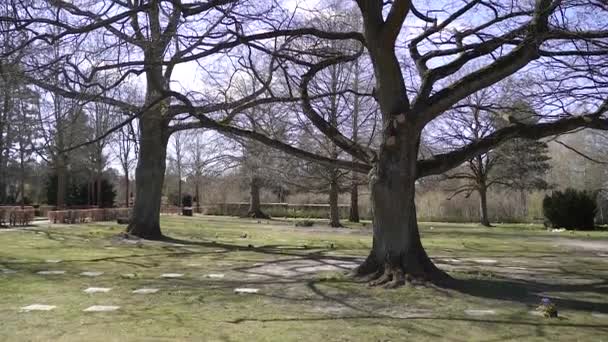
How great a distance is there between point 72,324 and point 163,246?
1195cm

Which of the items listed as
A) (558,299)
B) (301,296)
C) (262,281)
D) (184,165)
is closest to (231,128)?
(262,281)

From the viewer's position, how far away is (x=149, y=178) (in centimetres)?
2248

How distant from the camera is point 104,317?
8.02m

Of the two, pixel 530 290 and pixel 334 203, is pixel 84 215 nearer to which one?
pixel 334 203

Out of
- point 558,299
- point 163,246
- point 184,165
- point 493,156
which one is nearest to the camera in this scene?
point 558,299

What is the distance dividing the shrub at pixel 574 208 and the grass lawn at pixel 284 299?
59.2ft

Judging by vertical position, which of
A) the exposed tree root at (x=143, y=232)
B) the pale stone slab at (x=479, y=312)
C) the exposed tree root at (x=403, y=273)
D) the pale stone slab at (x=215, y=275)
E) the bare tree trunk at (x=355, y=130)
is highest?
the bare tree trunk at (x=355, y=130)

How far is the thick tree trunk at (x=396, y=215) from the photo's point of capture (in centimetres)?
1103

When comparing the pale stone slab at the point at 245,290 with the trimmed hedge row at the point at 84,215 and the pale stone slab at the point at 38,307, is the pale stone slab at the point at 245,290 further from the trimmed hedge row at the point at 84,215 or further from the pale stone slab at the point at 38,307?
the trimmed hedge row at the point at 84,215

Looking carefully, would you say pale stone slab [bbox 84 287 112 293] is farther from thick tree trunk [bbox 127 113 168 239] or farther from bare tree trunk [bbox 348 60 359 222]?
bare tree trunk [bbox 348 60 359 222]

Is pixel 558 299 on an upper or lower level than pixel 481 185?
lower

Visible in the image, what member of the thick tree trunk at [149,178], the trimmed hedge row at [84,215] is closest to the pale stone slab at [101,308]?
the thick tree trunk at [149,178]

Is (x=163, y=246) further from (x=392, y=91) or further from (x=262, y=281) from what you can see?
(x=392, y=91)

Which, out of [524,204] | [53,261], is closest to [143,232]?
[53,261]
